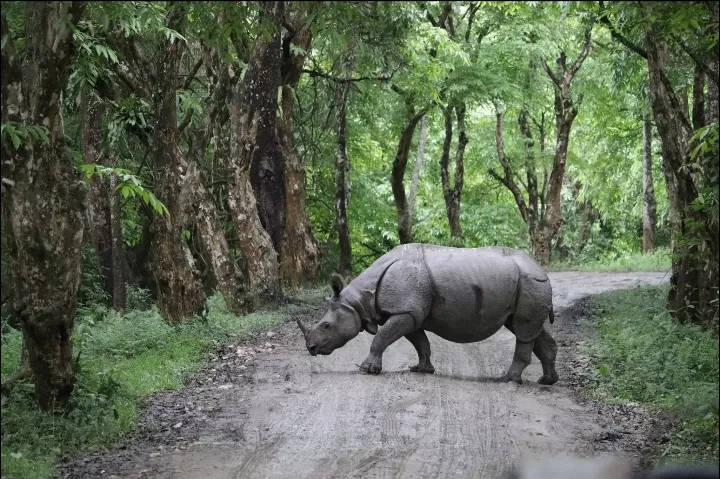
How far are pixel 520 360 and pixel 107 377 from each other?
5.07 metres

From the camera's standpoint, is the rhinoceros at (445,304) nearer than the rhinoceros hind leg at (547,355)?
Yes

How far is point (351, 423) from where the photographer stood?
10.1 meters

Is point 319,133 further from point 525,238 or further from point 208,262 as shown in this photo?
point 525,238

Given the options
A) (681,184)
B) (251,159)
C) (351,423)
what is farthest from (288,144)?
(351,423)

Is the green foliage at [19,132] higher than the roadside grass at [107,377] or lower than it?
higher

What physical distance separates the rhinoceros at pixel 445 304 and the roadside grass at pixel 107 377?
2.16m

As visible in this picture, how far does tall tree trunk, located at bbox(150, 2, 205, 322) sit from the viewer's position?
15336 mm

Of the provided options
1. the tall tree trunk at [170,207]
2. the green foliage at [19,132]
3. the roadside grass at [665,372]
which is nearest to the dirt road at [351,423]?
the roadside grass at [665,372]

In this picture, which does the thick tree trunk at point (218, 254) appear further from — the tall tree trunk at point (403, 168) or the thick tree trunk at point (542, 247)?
the thick tree trunk at point (542, 247)

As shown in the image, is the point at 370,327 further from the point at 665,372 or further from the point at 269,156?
the point at 269,156

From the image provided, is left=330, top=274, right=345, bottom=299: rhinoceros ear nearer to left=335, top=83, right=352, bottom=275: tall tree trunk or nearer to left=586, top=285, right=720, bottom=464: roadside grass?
left=586, top=285, right=720, bottom=464: roadside grass

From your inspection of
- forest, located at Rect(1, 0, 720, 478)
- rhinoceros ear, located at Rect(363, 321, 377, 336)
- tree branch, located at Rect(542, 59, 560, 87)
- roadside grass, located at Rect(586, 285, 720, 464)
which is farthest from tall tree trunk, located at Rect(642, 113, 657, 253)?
rhinoceros ear, located at Rect(363, 321, 377, 336)

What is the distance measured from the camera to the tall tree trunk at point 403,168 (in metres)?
29.0

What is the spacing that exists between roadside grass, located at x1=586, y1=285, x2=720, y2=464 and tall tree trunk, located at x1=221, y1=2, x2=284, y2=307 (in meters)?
6.46
